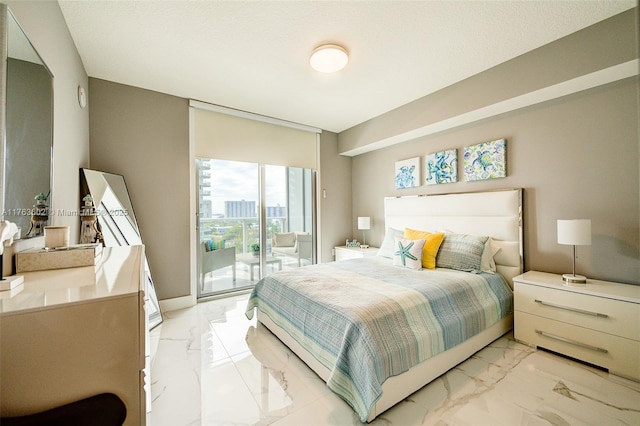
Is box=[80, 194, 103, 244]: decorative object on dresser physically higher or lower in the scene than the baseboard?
higher

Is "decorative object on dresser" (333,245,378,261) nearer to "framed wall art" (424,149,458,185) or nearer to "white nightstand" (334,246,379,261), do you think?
"white nightstand" (334,246,379,261)

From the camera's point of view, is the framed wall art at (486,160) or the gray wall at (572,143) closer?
the gray wall at (572,143)

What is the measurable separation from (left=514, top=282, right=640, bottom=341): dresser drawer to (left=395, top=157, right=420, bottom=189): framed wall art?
1815mm

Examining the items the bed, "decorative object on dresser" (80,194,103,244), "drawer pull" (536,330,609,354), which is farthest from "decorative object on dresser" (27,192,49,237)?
"drawer pull" (536,330,609,354)

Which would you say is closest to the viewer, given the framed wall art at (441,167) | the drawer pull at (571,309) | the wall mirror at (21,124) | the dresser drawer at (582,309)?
the wall mirror at (21,124)

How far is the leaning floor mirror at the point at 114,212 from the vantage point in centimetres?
241

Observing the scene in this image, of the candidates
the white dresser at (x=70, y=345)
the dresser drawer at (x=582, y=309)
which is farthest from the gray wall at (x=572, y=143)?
the white dresser at (x=70, y=345)

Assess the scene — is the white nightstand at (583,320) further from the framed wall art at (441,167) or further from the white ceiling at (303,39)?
the white ceiling at (303,39)

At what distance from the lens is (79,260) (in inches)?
47.1

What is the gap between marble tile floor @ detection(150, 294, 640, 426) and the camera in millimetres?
1529

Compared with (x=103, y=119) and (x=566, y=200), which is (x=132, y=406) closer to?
(x=103, y=119)

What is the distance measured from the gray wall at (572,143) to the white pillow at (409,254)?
108cm

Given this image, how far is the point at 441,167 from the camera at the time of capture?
338 cm

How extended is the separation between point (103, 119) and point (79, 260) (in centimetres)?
236
